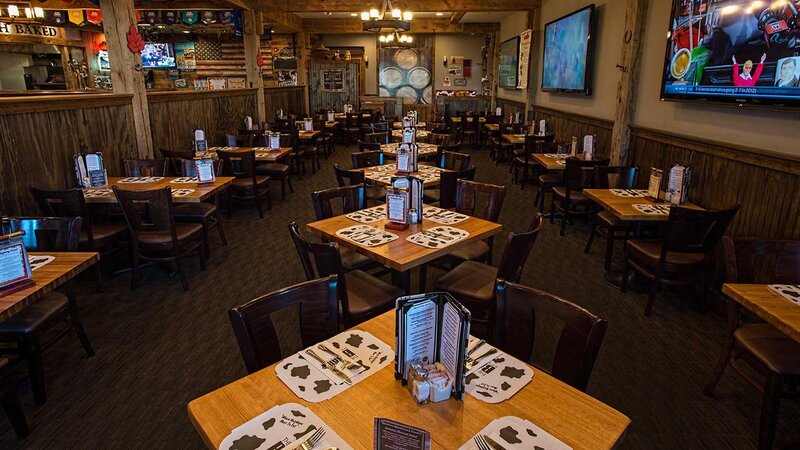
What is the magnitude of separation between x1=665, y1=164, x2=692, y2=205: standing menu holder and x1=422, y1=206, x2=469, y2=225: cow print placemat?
1.76m

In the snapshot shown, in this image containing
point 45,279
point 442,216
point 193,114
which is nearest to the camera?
point 45,279

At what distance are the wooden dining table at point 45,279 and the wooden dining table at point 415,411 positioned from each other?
126 centimetres

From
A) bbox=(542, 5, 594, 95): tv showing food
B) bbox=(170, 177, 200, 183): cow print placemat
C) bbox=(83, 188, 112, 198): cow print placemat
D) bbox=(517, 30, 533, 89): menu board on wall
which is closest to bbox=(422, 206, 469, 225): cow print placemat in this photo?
bbox=(170, 177, 200, 183): cow print placemat

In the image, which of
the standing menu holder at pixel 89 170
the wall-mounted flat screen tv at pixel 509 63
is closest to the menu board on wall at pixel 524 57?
the wall-mounted flat screen tv at pixel 509 63

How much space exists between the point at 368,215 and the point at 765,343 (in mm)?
2235

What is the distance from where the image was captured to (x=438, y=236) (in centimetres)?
273

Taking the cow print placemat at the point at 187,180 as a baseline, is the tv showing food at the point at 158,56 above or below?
above

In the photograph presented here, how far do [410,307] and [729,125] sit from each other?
3462mm

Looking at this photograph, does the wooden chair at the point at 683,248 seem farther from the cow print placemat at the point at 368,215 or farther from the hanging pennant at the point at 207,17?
the hanging pennant at the point at 207,17

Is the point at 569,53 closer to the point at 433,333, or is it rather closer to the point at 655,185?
the point at 655,185

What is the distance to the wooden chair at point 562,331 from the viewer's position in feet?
4.90

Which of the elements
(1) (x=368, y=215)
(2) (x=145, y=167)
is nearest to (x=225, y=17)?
(2) (x=145, y=167)

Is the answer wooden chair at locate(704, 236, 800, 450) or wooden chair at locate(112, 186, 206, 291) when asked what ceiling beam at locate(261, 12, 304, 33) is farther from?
wooden chair at locate(704, 236, 800, 450)

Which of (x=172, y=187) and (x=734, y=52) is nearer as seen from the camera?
(x=734, y=52)
